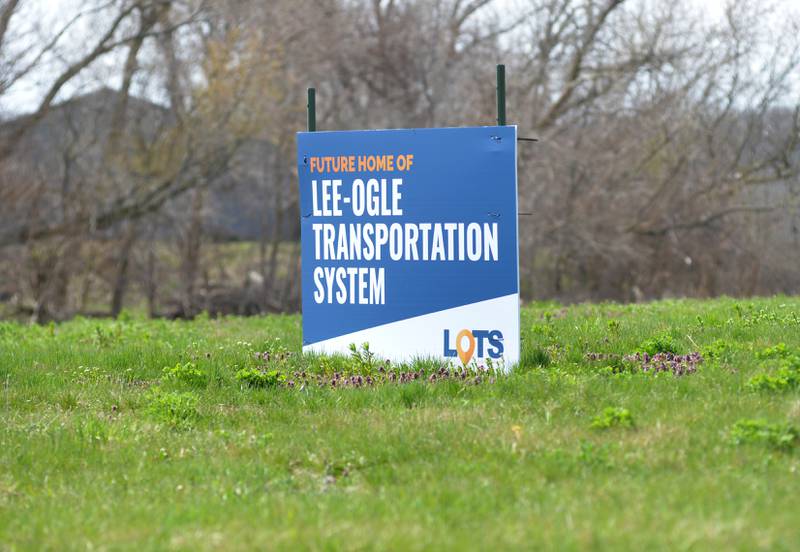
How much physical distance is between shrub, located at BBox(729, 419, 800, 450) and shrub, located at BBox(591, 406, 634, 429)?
596 millimetres

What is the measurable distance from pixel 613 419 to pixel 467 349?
6.77 ft

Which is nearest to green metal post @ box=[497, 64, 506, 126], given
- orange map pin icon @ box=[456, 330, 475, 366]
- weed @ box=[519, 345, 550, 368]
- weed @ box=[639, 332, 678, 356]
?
orange map pin icon @ box=[456, 330, 475, 366]

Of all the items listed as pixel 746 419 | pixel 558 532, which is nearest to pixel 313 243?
pixel 746 419

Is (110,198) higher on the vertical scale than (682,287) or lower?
higher

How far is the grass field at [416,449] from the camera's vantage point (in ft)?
15.1

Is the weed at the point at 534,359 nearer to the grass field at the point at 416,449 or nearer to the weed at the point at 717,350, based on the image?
the grass field at the point at 416,449

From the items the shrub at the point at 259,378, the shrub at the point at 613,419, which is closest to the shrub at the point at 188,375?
the shrub at the point at 259,378

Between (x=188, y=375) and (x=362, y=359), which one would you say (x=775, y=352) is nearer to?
(x=362, y=359)

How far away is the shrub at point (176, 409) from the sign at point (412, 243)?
1.73 metres

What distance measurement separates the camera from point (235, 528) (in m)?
4.70

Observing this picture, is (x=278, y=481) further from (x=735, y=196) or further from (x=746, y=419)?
(x=735, y=196)

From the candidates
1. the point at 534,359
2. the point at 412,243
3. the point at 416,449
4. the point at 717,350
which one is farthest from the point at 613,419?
the point at 412,243

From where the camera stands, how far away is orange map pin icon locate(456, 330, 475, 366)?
7.96 meters

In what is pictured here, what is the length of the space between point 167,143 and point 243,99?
248 cm
